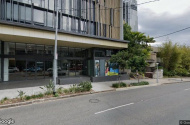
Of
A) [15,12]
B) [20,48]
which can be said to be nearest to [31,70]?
[20,48]

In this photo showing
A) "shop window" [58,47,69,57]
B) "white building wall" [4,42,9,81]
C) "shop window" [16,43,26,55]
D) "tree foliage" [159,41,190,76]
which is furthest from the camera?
"tree foliage" [159,41,190,76]


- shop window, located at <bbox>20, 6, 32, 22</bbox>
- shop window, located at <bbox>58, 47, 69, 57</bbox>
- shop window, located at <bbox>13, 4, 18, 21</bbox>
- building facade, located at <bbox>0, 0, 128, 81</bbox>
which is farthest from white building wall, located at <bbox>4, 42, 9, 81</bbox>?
shop window, located at <bbox>58, 47, 69, 57</bbox>

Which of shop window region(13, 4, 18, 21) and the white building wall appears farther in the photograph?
the white building wall

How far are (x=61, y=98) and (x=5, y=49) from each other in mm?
9902

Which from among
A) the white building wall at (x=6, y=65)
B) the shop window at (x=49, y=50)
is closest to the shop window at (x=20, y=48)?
the white building wall at (x=6, y=65)

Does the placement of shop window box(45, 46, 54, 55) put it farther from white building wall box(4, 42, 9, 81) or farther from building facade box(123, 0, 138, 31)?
building facade box(123, 0, 138, 31)

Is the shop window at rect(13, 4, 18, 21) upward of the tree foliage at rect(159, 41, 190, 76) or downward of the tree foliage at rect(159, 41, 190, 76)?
upward

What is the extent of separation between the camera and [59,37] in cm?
1116

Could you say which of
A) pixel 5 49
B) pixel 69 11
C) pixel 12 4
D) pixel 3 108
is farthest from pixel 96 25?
pixel 3 108

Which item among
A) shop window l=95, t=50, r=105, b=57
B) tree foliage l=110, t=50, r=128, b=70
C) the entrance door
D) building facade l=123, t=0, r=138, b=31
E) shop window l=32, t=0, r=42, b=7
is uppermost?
building facade l=123, t=0, r=138, b=31

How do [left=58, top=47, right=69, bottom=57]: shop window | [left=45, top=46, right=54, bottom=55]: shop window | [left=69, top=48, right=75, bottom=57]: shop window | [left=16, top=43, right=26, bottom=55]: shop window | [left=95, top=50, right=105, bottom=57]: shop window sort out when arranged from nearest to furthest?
[left=16, top=43, right=26, bottom=55]: shop window < [left=45, top=46, right=54, bottom=55]: shop window < [left=58, top=47, right=69, bottom=57]: shop window < [left=95, top=50, right=105, bottom=57]: shop window < [left=69, top=48, right=75, bottom=57]: shop window

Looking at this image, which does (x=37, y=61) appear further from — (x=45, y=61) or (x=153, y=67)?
(x=153, y=67)

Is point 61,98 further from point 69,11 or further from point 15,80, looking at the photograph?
point 69,11

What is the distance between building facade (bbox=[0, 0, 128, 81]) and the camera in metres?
11.3
